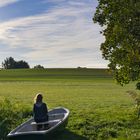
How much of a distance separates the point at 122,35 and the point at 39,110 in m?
8.30

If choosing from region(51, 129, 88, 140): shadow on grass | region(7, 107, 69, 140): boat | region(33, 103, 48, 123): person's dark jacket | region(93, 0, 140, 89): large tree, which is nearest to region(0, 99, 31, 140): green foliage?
region(7, 107, 69, 140): boat

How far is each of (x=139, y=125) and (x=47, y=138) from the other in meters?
6.32

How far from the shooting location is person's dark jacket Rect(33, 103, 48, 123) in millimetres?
21500

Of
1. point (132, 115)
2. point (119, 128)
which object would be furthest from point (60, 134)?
point (132, 115)

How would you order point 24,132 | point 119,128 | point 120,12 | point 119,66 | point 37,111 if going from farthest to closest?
point 119,66, point 120,12, point 119,128, point 37,111, point 24,132

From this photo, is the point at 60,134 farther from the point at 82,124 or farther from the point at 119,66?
the point at 119,66

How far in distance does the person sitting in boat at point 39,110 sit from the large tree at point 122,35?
7.68 m

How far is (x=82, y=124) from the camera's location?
2461cm

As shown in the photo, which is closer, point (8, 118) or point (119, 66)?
point (8, 118)

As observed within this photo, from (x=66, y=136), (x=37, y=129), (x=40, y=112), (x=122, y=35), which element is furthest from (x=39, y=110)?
(x=122, y=35)

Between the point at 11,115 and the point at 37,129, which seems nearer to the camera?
the point at 37,129

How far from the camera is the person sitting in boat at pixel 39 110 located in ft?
70.4

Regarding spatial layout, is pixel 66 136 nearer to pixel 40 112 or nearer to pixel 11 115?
pixel 40 112

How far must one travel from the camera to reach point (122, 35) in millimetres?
27438
